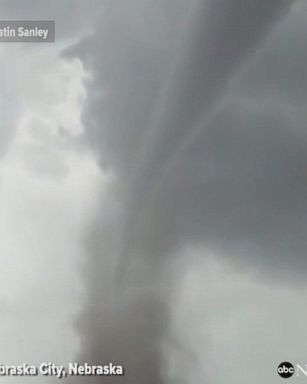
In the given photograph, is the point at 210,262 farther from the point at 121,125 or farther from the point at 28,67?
the point at 28,67

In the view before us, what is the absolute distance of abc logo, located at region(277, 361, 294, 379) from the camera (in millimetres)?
1686

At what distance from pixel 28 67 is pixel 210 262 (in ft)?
2.25

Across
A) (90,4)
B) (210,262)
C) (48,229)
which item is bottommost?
(210,262)

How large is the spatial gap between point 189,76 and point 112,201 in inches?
15.2

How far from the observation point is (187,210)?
1698 mm

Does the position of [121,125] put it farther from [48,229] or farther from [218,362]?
[218,362]

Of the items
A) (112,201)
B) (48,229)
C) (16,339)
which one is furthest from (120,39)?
(16,339)

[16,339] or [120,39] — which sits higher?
[120,39]

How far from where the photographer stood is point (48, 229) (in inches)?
65.9

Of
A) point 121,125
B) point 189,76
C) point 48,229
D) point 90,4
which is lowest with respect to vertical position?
point 48,229

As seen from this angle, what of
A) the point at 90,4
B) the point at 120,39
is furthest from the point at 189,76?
the point at 90,4

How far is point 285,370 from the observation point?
1688 millimetres

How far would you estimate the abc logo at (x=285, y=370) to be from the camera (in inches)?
66.4

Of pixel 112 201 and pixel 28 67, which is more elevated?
pixel 28 67
